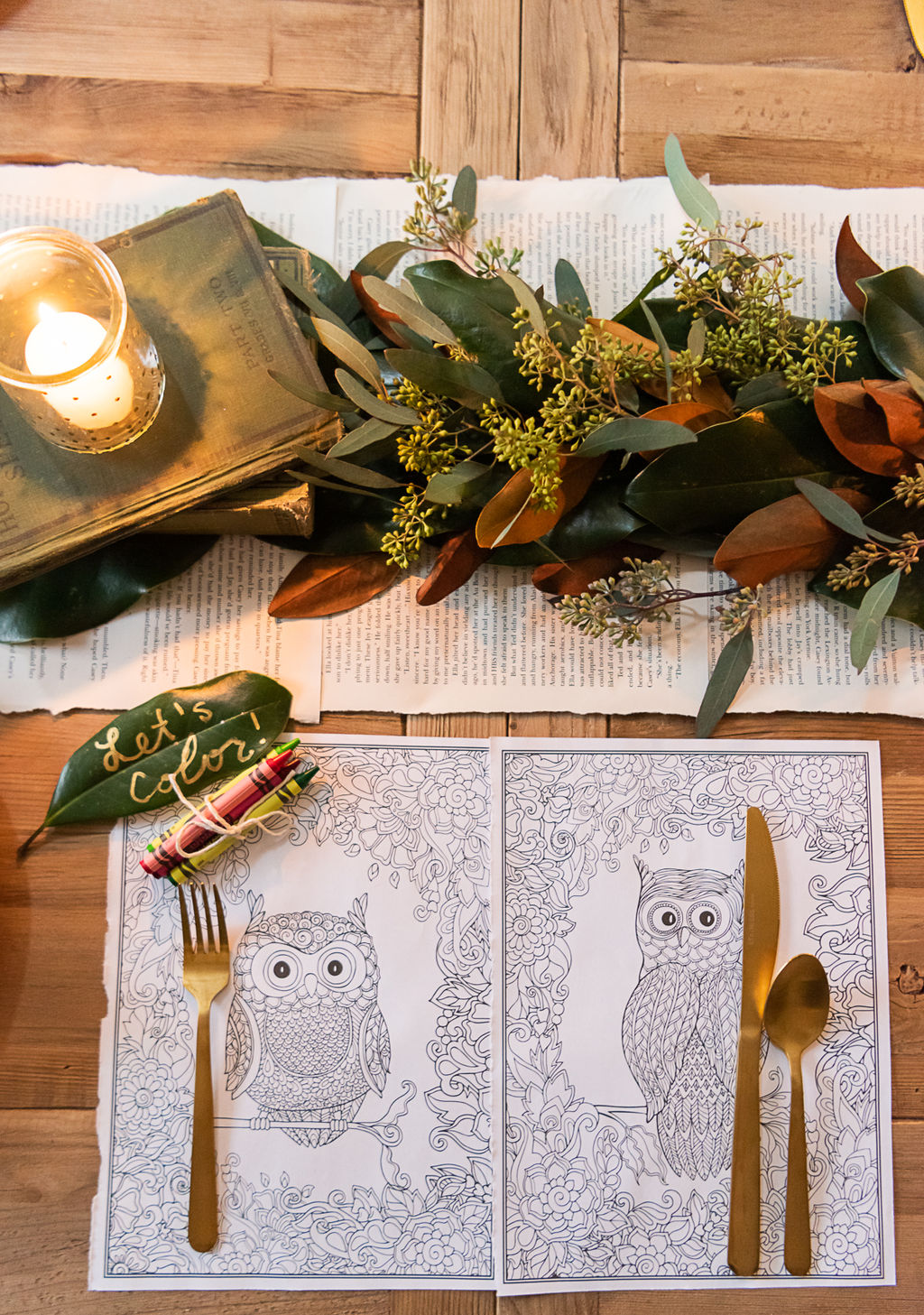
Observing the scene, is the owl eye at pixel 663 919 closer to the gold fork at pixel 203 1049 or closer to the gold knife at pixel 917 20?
the gold fork at pixel 203 1049

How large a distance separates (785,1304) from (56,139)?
3.62ft

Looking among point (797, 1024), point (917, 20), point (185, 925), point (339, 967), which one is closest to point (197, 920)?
point (185, 925)

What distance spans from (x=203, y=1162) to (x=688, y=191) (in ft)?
2.74

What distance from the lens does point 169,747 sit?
0.66 m

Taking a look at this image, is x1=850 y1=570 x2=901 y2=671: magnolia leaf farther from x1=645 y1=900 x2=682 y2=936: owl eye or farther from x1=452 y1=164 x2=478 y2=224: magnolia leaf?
x1=452 y1=164 x2=478 y2=224: magnolia leaf

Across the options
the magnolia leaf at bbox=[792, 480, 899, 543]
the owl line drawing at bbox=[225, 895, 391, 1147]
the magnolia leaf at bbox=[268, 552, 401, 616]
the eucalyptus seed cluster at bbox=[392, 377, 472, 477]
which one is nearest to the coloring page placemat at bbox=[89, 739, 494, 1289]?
the owl line drawing at bbox=[225, 895, 391, 1147]

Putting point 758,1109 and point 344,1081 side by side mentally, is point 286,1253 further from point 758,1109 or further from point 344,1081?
point 758,1109

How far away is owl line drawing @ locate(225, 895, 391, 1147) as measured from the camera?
0.65 m

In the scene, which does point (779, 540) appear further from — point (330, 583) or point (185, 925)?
point (185, 925)

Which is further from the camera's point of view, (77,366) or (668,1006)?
(668,1006)

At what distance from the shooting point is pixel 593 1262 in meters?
0.65

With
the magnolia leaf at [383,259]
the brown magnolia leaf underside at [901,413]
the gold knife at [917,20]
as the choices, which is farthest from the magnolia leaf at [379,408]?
the gold knife at [917,20]

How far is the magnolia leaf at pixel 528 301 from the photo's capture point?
0.56 meters

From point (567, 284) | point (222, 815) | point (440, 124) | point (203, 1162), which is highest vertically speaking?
point (440, 124)
